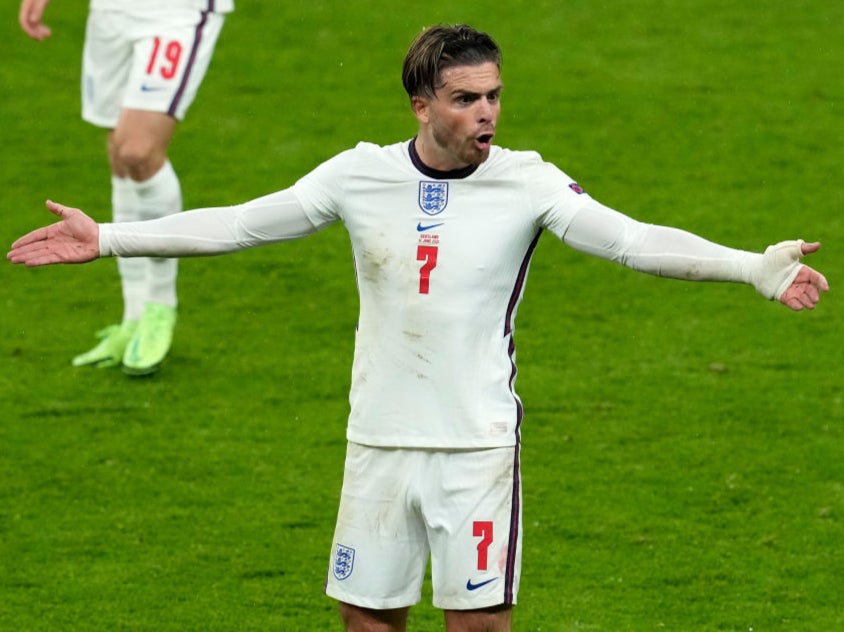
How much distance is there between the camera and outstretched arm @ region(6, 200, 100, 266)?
495 cm

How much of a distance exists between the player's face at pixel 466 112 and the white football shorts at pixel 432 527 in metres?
0.82

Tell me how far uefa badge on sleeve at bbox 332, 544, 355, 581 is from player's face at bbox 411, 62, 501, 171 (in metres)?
1.13

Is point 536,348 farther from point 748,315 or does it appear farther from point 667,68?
point 667,68

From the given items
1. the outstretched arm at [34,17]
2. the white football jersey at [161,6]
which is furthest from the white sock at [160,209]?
the outstretched arm at [34,17]

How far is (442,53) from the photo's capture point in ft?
15.5

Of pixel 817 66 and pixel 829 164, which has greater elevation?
pixel 817 66

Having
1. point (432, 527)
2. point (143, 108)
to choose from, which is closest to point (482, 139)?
point (432, 527)

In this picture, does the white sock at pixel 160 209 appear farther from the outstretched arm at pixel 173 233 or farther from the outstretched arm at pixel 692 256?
the outstretched arm at pixel 692 256

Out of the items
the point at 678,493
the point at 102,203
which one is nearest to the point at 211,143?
the point at 102,203

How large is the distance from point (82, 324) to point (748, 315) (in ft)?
11.7

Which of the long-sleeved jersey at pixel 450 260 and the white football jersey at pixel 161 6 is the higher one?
the white football jersey at pixel 161 6

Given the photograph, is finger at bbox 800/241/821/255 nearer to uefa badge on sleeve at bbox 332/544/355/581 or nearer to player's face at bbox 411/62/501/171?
player's face at bbox 411/62/501/171

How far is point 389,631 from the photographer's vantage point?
16.4ft

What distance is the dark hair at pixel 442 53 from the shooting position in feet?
15.5
